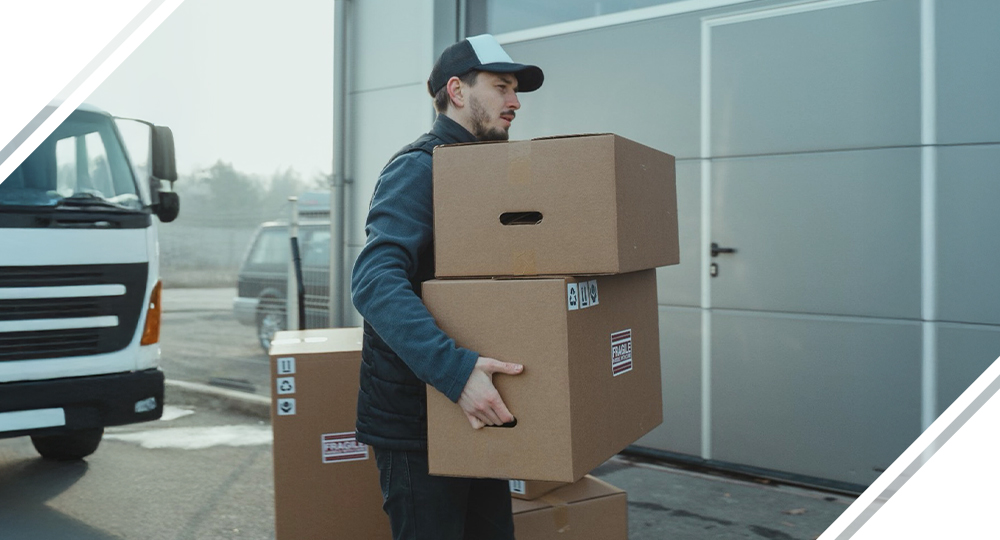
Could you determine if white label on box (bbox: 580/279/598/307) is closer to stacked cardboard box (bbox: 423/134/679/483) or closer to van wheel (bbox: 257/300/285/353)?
stacked cardboard box (bbox: 423/134/679/483)

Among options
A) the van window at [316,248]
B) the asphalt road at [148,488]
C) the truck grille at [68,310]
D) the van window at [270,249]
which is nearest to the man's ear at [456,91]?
the asphalt road at [148,488]

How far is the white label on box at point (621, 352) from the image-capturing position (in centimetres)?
193

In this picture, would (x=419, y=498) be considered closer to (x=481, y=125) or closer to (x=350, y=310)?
(x=481, y=125)

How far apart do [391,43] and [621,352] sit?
4.65 meters

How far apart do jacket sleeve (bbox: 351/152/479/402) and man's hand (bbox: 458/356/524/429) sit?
2 centimetres

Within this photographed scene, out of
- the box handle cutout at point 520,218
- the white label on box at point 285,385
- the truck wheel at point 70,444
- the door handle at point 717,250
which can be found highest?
the box handle cutout at point 520,218

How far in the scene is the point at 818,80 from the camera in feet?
13.8

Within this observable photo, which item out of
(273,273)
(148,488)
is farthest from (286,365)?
(273,273)

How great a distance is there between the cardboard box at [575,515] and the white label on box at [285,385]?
0.91 m

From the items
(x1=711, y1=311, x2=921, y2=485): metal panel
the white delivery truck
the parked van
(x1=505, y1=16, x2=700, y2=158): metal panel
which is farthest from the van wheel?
(x1=711, y1=311, x2=921, y2=485): metal panel

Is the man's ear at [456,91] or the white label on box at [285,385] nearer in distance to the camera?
the man's ear at [456,91]

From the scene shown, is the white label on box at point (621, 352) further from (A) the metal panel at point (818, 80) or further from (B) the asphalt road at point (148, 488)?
(A) the metal panel at point (818, 80)

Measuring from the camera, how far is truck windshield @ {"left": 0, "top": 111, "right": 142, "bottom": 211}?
14.4 ft

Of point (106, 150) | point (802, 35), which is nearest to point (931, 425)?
point (802, 35)
